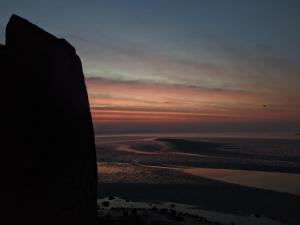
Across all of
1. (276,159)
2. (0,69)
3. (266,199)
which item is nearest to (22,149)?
(0,69)

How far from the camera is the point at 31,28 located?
10.6m

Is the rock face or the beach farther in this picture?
the beach

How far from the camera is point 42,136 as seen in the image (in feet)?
32.5

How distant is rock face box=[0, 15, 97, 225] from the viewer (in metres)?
9.26

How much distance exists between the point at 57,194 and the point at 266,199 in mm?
14990

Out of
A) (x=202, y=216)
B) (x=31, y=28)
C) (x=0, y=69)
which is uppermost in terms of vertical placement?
(x=31, y=28)

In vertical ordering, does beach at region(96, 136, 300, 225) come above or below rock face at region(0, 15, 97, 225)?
below

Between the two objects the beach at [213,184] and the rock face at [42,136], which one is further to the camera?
the beach at [213,184]

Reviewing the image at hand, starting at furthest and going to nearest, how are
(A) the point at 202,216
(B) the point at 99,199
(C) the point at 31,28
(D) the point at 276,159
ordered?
(D) the point at 276,159, (B) the point at 99,199, (A) the point at 202,216, (C) the point at 31,28

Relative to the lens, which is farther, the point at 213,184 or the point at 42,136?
the point at 213,184

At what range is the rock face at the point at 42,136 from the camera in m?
9.26

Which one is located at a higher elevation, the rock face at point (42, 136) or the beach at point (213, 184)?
the rock face at point (42, 136)

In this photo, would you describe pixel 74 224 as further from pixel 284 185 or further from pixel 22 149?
pixel 284 185

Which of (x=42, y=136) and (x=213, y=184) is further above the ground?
(x=42, y=136)
